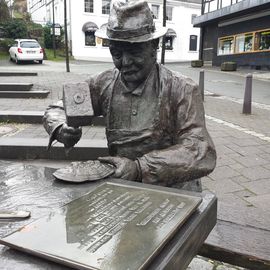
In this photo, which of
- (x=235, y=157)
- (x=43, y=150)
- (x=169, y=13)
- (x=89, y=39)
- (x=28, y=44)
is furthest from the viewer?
(x=169, y=13)

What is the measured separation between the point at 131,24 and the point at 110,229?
1106 millimetres

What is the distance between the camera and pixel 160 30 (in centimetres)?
221

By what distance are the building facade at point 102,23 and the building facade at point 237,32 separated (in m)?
4.39

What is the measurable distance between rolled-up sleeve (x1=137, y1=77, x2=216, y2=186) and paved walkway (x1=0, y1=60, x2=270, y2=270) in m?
0.85

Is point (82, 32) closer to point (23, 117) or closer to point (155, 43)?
point (23, 117)

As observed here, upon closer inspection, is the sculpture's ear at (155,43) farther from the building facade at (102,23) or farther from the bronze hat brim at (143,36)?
the building facade at (102,23)

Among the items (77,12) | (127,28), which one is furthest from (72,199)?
(77,12)

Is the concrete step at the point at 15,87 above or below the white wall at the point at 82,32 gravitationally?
below

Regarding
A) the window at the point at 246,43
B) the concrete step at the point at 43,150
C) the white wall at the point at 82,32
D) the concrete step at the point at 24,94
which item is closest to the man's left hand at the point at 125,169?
the concrete step at the point at 43,150

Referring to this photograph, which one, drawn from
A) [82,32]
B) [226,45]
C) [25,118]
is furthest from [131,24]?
[82,32]

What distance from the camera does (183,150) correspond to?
84.5 inches

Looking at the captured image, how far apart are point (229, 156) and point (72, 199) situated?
13.0 ft

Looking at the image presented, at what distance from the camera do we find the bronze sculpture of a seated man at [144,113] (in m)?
2.11

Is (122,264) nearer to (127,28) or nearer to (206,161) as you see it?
(206,161)
